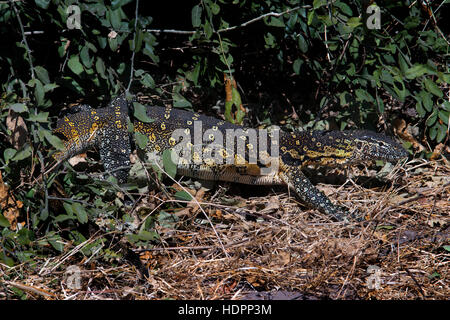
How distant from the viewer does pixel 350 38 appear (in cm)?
548

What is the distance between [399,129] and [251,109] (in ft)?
6.16

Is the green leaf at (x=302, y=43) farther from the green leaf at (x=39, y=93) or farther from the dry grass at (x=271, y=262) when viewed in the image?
the green leaf at (x=39, y=93)

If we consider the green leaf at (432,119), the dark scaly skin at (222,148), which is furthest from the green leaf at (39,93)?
the green leaf at (432,119)

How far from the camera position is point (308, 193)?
530 centimetres

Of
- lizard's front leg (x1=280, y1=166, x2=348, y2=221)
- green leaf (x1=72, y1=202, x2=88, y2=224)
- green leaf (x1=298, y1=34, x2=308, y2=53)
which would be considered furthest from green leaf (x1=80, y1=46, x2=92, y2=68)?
lizard's front leg (x1=280, y1=166, x2=348, y2=221)

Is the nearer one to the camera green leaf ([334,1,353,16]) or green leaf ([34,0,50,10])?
green leaf ([34,0,50,10])

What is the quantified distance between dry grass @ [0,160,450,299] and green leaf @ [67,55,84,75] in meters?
1.51

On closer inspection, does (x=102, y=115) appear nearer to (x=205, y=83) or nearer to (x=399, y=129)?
(x=205, y=83)

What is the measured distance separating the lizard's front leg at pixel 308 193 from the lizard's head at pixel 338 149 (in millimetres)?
181

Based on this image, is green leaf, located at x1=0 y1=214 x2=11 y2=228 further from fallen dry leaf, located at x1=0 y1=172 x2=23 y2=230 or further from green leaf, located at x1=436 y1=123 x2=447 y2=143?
green leaf, located at x1=436 y1=123 x2=447 y2=143

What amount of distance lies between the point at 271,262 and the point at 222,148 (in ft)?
5.70

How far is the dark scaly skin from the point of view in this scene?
216 inches

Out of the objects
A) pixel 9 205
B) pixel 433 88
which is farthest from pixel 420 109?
pixel 9 205

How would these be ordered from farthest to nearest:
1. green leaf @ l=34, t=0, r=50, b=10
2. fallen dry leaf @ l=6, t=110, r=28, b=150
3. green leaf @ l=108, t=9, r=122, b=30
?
green leaf @ l=108, t=9, r=122, b=30, green leaf @ l=34, t=0, r=50, b=10, fallen dry leaf @ l=6, t=110, r=28, b=150
